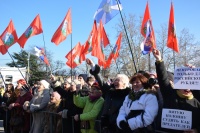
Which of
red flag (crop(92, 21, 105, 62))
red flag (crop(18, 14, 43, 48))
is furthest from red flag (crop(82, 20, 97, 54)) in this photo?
red flag (crop(18, 14, 43, 48))

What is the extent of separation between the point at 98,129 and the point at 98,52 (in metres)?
5.24

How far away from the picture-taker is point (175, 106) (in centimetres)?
388

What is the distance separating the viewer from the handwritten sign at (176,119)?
3.74 metres

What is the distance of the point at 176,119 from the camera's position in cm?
384

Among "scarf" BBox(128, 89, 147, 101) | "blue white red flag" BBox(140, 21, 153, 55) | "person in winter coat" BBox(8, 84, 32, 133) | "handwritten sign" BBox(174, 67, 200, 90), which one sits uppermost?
"blue white red flag" BBox(140, 21, 153, 55)

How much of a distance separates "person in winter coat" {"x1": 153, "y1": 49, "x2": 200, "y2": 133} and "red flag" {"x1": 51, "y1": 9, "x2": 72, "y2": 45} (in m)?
7.29

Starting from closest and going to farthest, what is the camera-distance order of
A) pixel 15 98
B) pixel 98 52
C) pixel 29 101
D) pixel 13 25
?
pixel 29 101 → pixel 15 98 → pixel 98 52 → pixel 13 25

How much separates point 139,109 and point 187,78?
745 millimetres

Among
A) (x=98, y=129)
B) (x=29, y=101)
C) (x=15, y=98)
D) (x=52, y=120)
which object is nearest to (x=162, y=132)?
(x=98, y=129)

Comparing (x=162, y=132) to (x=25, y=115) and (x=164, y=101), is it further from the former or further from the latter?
(x=25, y=115)

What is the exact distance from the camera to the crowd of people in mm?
3916

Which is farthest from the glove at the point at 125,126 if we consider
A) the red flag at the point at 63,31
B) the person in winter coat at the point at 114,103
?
the red flag at the point at 63,31

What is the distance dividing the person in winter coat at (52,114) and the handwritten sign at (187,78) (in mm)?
3621

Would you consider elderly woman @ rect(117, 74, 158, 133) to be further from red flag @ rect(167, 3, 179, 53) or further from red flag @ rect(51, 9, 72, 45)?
red flag @ rect(51, 9, 72, 45)
